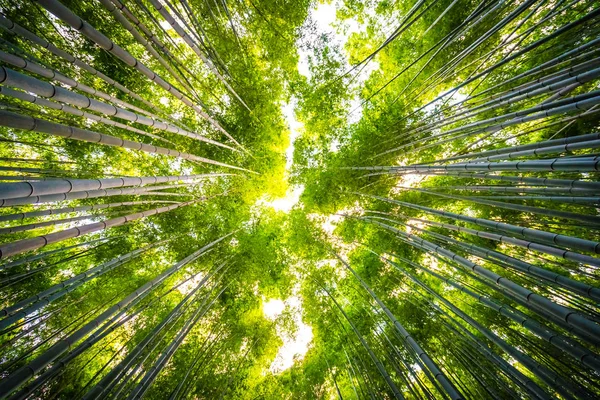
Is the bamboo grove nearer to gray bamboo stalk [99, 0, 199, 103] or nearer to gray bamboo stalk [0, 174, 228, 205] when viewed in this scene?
gray bamboo stalk [99, 0, 199, 103]

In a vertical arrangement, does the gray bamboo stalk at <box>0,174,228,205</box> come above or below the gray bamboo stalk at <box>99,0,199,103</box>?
below

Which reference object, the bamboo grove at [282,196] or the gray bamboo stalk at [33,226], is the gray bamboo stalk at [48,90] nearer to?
the bamboo grove at [282,196]

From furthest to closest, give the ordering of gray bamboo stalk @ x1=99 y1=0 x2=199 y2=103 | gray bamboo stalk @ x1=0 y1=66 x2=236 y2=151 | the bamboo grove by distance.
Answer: the bamboo grove < gray bamboo stalk @ x1=99 y1=0 x2=199 y2=103 < gray bamboo stalk @ x1=0 y1=66 x2=236 y2=151

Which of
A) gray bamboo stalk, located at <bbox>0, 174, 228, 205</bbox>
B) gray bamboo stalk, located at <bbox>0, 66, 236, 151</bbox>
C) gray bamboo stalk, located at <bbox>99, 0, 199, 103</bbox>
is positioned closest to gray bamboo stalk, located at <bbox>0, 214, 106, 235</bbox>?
gray bamboo stalk, located at <bbox>0, 174, 228, 205</bbox>

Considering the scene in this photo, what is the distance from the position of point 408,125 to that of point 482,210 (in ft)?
7.57

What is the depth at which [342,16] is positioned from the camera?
19.7ft

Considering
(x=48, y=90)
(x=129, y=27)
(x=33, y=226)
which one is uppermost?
(x=129, y=27)

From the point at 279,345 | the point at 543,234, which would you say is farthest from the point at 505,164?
the point at 279,345

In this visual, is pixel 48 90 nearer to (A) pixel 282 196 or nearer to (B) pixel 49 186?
(B) pixel 49 186

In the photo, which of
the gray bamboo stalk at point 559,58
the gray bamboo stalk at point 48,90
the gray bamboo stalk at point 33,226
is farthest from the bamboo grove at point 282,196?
the gray bamboo stalk at point 48,90

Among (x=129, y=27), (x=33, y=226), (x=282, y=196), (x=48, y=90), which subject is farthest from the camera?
→ (x=282, y=196)

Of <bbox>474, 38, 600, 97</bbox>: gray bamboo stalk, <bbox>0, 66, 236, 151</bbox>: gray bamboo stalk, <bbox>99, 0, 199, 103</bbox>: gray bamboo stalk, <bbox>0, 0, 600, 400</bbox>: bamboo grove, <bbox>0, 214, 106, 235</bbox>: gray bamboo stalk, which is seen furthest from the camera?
<bbox>0, 0, 600, 400</bbox>: bamboo grove

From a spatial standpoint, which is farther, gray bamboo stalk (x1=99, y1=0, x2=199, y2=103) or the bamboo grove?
the bamboo grove

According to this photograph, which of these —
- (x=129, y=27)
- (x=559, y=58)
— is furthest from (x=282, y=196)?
(x=559, y=58)
